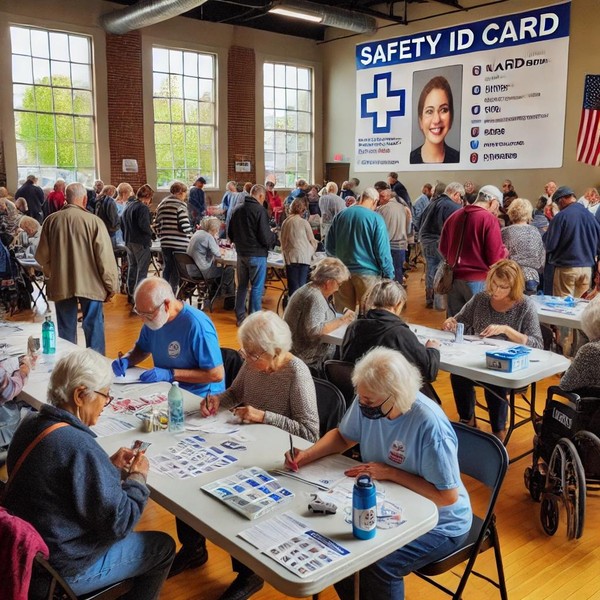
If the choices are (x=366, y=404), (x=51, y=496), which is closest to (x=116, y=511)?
(x=51, y=496)

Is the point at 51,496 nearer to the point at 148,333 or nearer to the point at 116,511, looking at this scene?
the point at 116,511

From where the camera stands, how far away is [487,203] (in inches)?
237

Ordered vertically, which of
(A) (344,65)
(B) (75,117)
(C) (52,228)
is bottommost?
(C) (52,228)

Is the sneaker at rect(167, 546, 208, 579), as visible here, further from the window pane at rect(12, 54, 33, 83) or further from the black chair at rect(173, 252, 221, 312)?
the window pane at rect(12, 54, 33, 83)

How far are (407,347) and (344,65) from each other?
1450cm

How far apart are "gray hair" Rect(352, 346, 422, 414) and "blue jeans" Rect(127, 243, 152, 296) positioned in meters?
6.50

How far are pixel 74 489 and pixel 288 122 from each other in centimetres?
1608

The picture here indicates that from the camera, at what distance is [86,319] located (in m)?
A: 5.69

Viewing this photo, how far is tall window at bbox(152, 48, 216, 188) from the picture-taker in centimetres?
1489

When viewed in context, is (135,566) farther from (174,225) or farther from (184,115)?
(184,115)

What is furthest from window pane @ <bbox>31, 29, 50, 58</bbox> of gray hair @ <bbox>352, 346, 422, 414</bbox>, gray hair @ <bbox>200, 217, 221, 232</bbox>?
gray hair @ <bbox>352, 346, 422, 414</bbox>

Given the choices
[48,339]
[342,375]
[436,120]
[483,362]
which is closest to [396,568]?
[342,375]

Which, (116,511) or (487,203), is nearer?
(116,511)

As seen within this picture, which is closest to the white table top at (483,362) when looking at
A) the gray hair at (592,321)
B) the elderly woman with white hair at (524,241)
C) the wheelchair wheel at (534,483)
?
the gray hair at (592,321)
